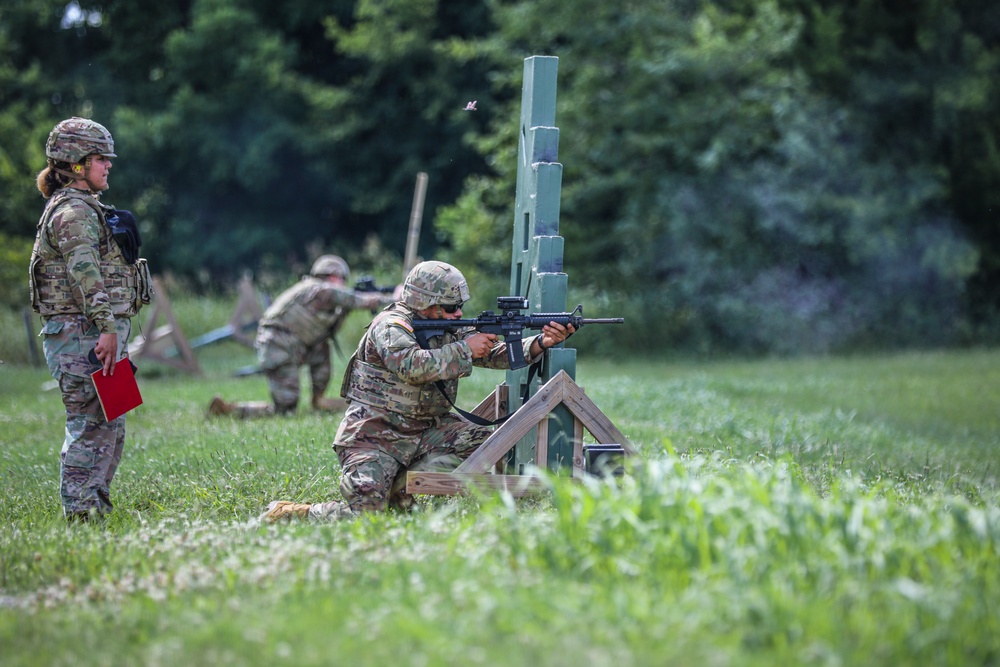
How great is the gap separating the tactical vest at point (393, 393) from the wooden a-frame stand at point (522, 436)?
66 centimetres

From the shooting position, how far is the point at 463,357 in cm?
709

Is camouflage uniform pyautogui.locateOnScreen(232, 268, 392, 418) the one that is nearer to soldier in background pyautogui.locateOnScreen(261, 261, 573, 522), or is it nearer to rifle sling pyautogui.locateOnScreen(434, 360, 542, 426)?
rifle sling pyautogui.locateOnScreen(434, 360, 542, 426)

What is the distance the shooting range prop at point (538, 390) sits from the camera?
6.79 metres

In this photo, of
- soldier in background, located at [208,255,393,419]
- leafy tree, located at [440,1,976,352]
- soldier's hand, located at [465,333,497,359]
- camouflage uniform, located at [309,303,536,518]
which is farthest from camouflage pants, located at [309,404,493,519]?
leafy tree, located at [440,1,976,352]

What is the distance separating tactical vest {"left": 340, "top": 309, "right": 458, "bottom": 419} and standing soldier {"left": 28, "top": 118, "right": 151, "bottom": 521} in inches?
62.5

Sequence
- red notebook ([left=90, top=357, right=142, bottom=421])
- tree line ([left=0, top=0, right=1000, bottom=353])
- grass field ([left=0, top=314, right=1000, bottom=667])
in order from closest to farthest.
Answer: grass field ([left=0, top=314, right=1000, bottom=667]) < red notebook ([left=90, top=357, right=142, bottom=421]) < tree line ([left=0, top=0, right=1000, bottom=353])

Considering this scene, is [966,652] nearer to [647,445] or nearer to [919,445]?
[647,445]

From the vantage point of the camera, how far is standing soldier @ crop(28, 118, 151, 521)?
7.20 metres

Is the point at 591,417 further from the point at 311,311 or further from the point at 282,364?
the point at 311,311

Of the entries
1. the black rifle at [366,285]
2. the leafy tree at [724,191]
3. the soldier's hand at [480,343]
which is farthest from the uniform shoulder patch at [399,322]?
the leafy tree at [724,191]

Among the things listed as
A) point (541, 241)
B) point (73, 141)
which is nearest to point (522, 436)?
point (541, 241)

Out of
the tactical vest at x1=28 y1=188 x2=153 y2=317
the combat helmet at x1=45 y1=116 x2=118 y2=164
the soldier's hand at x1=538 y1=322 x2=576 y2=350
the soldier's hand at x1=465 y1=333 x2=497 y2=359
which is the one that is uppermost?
the combat helmet at x1=45 y1=116 x2=118 y2=164

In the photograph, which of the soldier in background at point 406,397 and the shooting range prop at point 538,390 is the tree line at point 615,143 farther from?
the soldier in background at point 406,397

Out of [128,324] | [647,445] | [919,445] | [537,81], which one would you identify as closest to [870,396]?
[919,445]
